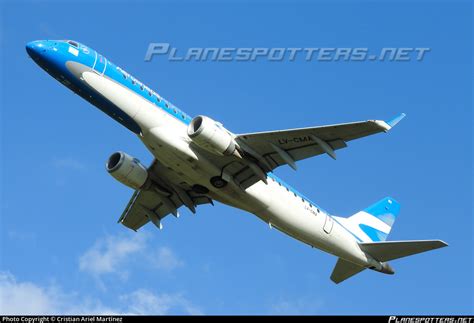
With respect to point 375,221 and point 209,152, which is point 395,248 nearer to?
point 375,221

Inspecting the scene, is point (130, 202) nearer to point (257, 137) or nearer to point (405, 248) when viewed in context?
point (257, 137)

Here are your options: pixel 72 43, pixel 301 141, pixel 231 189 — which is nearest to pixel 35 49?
pixel 72 43

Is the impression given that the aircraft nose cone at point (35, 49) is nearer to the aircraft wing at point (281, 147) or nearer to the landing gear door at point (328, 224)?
the aircraft wing at point (281, 147)

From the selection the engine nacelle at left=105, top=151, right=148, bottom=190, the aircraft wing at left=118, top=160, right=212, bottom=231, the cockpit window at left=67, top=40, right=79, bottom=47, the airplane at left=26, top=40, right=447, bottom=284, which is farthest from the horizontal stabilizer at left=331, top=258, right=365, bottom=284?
the cockpit window at left=67, top=40, right=79, bottom=47

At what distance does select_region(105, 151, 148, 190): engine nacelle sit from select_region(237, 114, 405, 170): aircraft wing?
246 inches

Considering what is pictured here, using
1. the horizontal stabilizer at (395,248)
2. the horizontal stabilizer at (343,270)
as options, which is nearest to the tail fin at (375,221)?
the horizontal stabilizer at (395,248)

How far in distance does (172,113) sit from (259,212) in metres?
6.51

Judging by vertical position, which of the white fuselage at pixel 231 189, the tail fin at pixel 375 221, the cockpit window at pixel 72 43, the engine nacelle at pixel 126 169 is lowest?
the engine nacelle at pixel 126 169

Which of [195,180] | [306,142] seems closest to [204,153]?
[195,180]

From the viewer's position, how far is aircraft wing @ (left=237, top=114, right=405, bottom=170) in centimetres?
2861

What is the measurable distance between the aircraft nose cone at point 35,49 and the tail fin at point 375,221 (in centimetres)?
1796

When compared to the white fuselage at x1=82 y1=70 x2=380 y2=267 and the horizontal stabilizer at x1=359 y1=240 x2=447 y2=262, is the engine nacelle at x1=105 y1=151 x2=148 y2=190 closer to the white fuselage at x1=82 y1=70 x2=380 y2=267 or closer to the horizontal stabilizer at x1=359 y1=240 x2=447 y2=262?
the white fuselage at x1=82 y1=70 x2=380 y2=267

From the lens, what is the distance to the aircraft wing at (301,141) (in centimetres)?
2861

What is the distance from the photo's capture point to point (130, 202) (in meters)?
38.1
